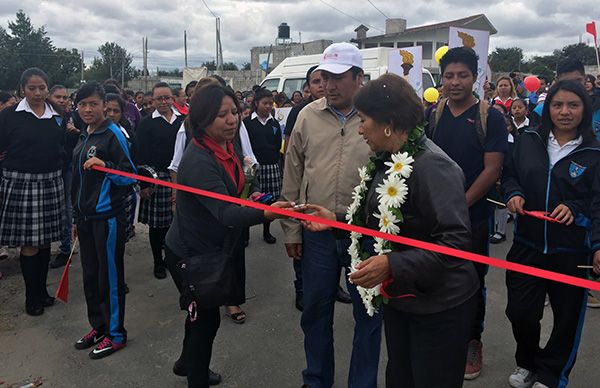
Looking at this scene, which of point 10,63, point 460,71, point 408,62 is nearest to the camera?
point 460,71

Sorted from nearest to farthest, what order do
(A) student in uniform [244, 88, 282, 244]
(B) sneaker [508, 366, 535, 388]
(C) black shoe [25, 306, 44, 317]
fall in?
1. (B) sneaker [508, 366, 535, 388]
2. (C) black shoe [25, 306, 44, 317]
3. (A) student in uniform [244, 88, 282, 244]

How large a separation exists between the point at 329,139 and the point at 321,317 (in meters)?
1.13

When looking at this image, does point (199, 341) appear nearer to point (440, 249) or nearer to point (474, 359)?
point (440, 249)

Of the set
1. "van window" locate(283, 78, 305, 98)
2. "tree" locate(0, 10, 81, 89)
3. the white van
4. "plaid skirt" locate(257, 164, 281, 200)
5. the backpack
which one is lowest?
"plaid skirt" locate(257, 164, 281, 200)

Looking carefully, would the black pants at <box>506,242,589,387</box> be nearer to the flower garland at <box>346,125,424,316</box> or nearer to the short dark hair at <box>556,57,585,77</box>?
the flower garland at <box>346,125,424,316</box>

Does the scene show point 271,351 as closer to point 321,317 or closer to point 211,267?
point 321,317

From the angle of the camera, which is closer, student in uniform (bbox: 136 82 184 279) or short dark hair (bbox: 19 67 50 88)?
short dark hair (bbox: 19 67 50 88)

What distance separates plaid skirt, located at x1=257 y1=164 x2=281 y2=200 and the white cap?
3526mm

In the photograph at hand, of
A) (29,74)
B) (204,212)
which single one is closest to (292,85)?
(29,74)

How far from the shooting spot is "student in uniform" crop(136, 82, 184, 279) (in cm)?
525

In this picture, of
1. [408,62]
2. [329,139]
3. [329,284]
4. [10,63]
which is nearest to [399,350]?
[329,284]

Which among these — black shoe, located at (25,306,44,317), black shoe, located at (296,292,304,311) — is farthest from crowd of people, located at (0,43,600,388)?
black shoe, located at (25,306,44,317)

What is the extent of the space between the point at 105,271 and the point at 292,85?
357 inches

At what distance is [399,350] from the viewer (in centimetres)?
221
